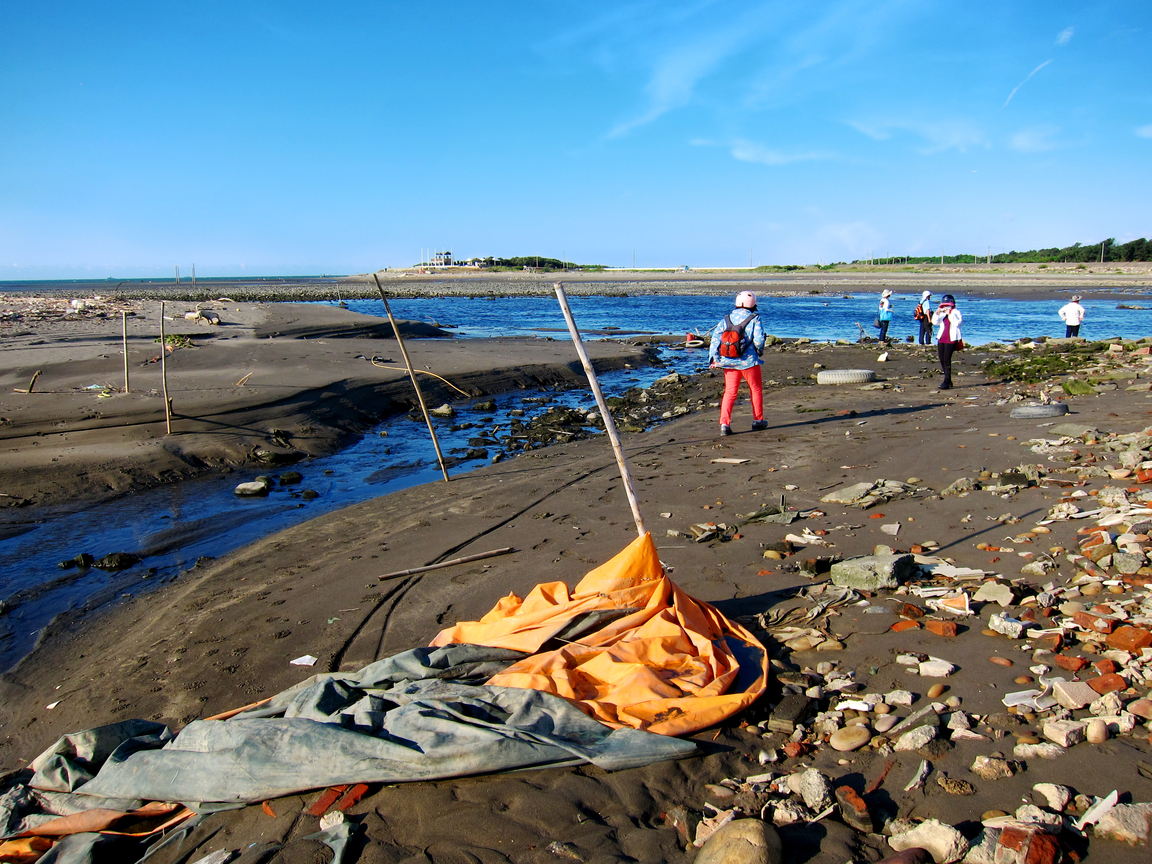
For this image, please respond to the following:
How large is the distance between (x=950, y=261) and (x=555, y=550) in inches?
4320

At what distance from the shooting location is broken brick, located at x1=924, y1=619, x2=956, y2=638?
3.96 metres

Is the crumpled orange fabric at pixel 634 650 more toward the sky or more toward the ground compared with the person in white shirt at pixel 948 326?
more toward the ground

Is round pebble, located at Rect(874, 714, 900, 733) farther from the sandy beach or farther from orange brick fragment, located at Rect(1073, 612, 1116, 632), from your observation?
orange brick fragment, located at Rect(1073, 612, 1116, 632)

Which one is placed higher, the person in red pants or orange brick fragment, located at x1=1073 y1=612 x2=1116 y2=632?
the person in red pants

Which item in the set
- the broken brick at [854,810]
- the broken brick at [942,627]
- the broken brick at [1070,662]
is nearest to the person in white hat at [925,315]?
the broken brick at [942,627]

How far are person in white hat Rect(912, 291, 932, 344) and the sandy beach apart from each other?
644 centimetres

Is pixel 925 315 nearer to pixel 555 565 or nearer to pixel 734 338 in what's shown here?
pixel 734 338

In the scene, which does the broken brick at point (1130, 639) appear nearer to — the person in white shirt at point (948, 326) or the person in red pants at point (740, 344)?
the person in red pants at point (740, 344)

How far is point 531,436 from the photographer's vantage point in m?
12.4

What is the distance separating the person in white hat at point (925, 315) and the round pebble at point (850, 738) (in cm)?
1903

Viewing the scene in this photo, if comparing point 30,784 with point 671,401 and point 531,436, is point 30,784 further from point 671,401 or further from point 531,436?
point 671,401

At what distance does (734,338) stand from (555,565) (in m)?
5.23

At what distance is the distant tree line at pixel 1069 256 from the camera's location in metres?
74.2

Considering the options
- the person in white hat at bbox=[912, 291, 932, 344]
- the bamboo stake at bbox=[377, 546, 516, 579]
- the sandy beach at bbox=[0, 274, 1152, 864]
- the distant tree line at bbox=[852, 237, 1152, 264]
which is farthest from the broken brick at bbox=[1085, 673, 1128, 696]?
the distant tree line at bbox=[852, 237, 1152, 264]
